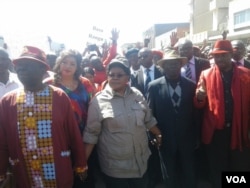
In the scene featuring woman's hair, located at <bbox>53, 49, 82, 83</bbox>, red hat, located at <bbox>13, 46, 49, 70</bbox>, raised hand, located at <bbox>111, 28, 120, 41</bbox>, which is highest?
raised hand, located at <bbox>111, 28, 120, 41</bbox>

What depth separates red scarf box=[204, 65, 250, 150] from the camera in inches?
144

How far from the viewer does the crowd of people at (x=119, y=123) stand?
267cm

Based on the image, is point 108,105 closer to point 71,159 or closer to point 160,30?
point 71,159

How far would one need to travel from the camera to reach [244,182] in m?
3.45

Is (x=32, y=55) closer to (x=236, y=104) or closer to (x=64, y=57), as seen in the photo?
(x=64, y=57)

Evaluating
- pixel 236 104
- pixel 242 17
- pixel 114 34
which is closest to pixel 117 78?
pixel 236 104

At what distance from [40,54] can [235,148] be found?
245 cm

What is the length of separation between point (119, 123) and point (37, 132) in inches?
31.2

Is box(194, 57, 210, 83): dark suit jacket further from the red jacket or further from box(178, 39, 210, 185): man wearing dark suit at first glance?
the red jacket

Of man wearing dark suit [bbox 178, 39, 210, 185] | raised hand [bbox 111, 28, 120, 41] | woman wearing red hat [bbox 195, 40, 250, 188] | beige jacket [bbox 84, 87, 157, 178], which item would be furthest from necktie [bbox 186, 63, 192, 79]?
raised hand [bbox 111, 28, 120, 41]

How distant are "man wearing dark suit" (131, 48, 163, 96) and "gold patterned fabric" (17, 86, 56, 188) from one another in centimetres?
212

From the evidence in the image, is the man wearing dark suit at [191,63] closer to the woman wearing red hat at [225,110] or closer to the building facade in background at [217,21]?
the woman wearing red hat at [225,110]

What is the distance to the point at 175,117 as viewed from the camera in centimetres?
370

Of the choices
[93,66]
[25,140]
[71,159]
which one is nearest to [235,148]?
[71,159]
